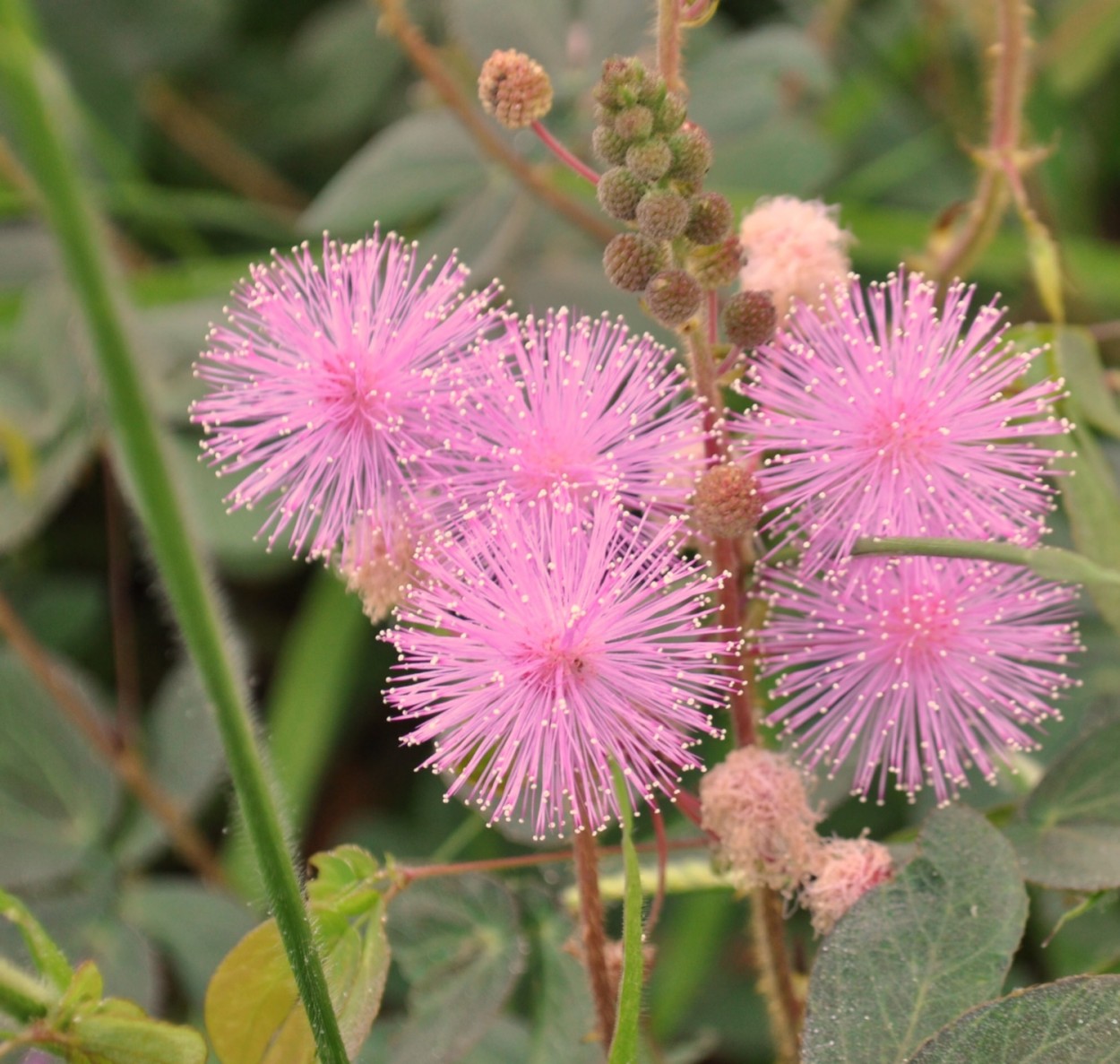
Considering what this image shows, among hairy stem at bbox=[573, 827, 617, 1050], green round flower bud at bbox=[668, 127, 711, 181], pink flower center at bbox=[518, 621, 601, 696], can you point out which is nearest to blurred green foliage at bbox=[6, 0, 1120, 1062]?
hairy stem at bbox=[573, 827, 617, 1050]

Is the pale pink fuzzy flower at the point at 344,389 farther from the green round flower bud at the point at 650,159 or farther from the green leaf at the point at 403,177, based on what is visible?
the green leaf at the point at 403,177

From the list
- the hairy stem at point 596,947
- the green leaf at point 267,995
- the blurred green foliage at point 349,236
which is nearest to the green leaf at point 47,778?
the blurred green foliage at point 349,236

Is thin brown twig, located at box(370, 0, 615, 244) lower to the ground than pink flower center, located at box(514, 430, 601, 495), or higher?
higher

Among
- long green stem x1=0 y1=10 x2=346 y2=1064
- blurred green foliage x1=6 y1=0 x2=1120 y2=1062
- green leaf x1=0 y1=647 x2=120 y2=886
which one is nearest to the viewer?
long green stem x1=0 y1=10 x2=346 y2=1064

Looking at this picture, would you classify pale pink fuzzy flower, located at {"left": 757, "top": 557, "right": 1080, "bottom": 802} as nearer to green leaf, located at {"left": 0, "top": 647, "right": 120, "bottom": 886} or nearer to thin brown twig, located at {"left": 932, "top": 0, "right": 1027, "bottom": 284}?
thin brown twig, located at {"left": 932, "top": 0, "right": 1027, "bottom": 284}

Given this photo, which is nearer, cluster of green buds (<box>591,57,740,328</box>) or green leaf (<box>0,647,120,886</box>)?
cluster of green buds (<box>591,57,740,328</box>)

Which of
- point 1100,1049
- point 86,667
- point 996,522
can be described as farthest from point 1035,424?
point 86,667

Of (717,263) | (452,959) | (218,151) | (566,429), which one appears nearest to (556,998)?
(452,959)
